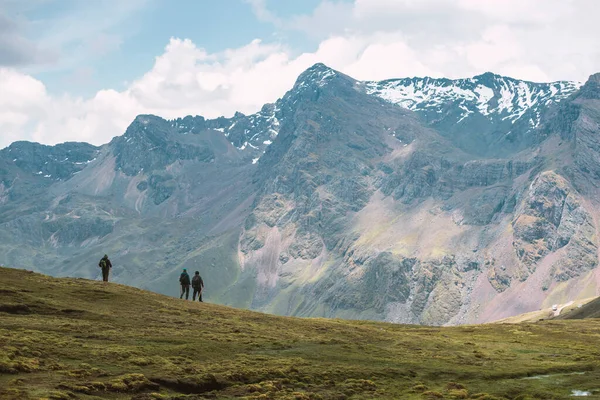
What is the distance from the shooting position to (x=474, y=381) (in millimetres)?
64312

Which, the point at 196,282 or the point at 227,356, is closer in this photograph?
the point at 227,356

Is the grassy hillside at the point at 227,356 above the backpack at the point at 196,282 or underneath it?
underneath

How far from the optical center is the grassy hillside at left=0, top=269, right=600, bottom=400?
5422 cm

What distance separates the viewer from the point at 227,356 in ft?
220

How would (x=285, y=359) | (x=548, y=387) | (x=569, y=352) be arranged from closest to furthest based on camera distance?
(x=548, y=387), (x=285, y=359), (x=569, y=352)

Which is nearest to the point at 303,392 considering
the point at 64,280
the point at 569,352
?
the point at 569,352

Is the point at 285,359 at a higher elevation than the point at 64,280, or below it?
below

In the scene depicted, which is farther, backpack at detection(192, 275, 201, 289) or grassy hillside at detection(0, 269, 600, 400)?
backpack at detection(192, 275, 201, 289)

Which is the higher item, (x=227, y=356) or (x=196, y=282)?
(x=196, y=282)

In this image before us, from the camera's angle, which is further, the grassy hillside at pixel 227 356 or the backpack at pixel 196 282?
the backpack at pixel 196 282

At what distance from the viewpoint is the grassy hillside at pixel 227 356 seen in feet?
178

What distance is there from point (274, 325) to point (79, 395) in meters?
47.4

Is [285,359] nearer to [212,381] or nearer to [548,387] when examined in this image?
[212,381]

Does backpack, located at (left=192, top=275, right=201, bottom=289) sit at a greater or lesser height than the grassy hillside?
greater
